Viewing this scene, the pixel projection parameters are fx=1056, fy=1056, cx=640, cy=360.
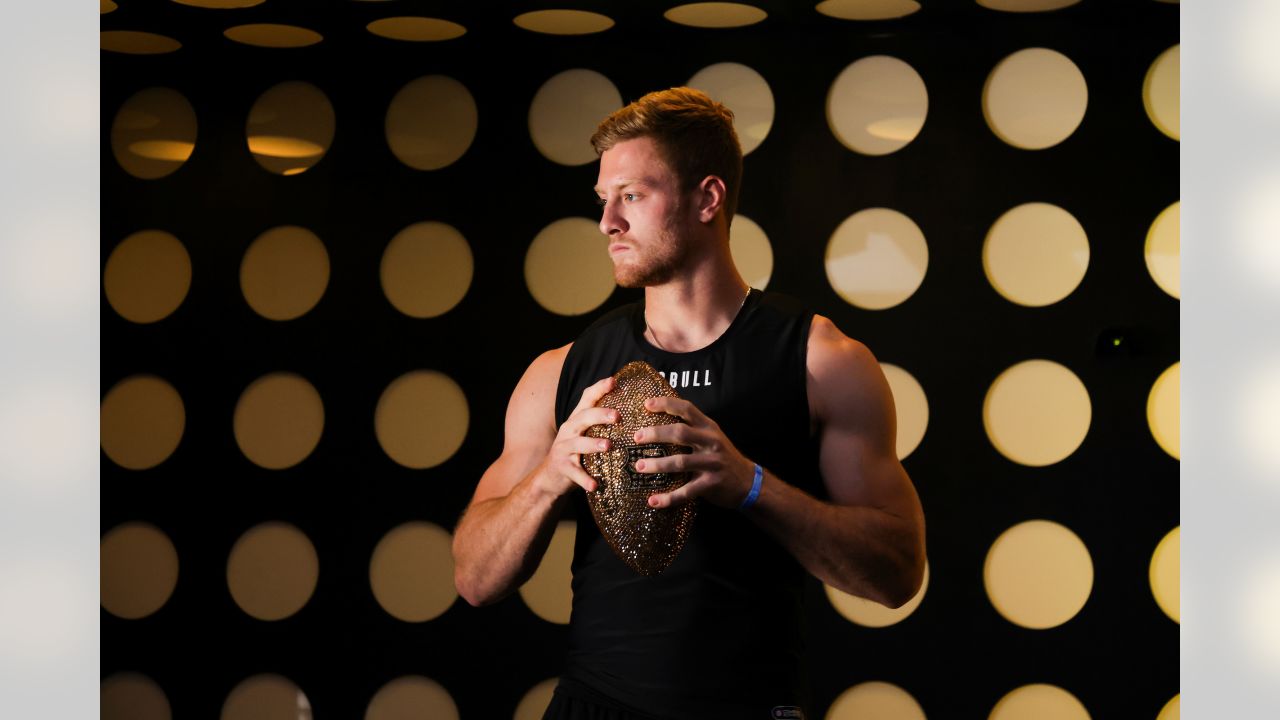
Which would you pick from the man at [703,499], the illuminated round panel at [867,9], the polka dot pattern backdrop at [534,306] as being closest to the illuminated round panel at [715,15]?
the polka dot pattern backdrop at [534,306]

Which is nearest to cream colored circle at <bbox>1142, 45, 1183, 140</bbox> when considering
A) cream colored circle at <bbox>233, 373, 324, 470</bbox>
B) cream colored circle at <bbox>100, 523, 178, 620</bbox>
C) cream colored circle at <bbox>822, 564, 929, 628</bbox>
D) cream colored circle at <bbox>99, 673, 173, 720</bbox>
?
cream colored circle at <bbox>822, 564, 929, 628</bbox>

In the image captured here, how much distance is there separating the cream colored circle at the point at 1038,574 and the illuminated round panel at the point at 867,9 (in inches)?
46.4

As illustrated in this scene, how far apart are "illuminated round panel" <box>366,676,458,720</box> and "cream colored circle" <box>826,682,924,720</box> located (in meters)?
0.92

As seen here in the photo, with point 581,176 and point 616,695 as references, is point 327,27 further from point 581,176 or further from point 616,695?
point 616,695

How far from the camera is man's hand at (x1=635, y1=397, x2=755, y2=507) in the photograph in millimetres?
1310

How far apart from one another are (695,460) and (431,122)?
5.07 ft

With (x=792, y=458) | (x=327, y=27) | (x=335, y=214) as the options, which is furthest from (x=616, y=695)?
(x=327, y=27)

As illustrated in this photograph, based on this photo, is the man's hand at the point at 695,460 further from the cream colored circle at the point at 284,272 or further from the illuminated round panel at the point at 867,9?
the cream colored circle at the point at 284,272

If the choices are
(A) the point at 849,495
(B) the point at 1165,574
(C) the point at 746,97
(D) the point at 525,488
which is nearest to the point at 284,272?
(C) the point at 746,97

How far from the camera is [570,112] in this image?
8.31 ft

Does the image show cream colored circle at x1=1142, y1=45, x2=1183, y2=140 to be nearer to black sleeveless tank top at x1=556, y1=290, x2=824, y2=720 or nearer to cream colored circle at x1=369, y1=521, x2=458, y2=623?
black sleeveless tank top at x1=556, y1=290, x2=824, y2=720

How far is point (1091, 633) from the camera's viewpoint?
7.72 ft

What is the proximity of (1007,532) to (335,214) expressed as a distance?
5.75 ft

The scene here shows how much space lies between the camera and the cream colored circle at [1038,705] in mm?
2355
